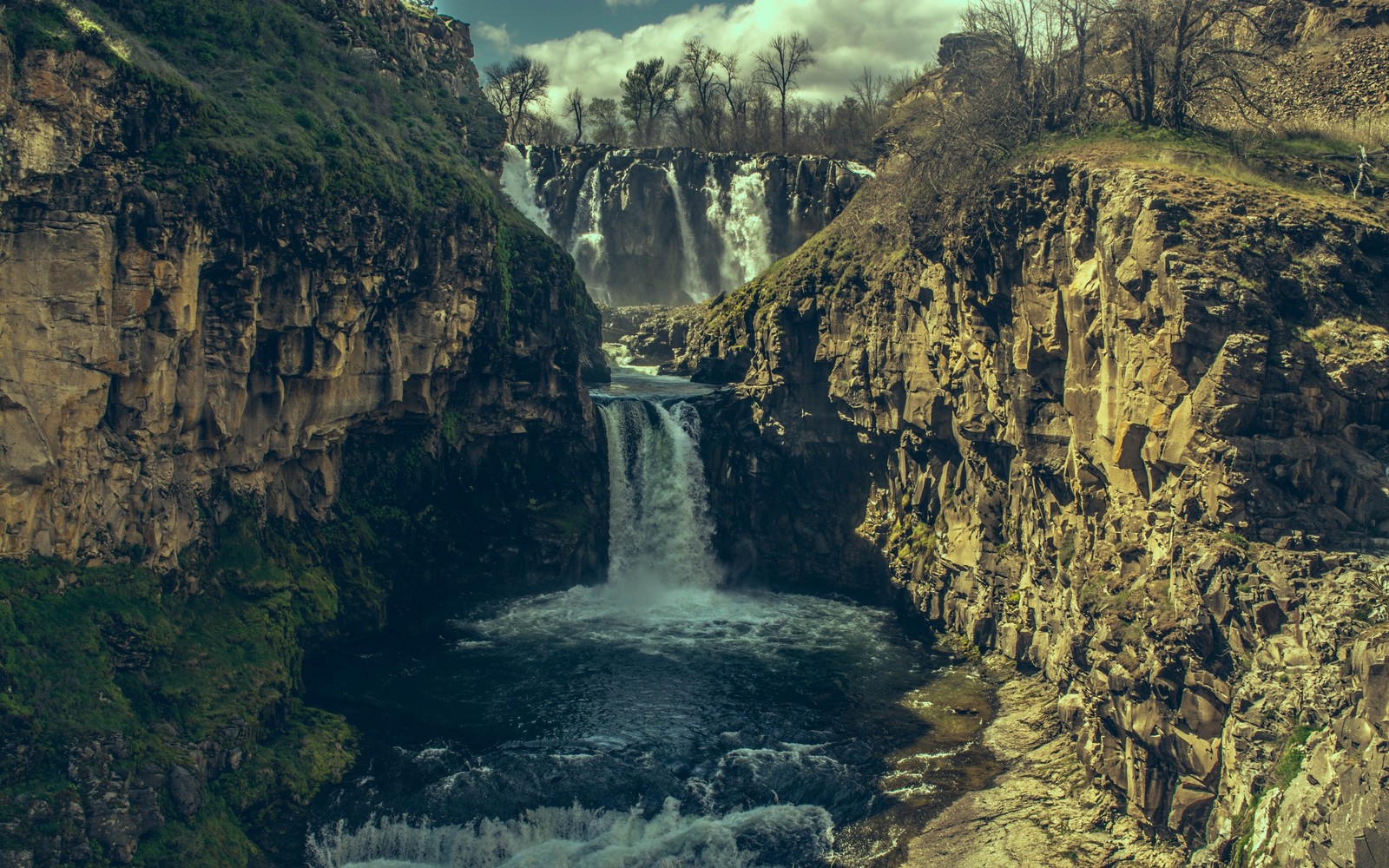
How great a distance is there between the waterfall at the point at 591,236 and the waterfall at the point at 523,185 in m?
2.07

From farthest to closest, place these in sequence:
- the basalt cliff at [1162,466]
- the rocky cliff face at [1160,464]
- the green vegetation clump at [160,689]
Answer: the green vegetation clump at [160,689] < the rocky cliff face at [1160,464] < the basalt cliff at [1162,466]

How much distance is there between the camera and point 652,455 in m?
45.5

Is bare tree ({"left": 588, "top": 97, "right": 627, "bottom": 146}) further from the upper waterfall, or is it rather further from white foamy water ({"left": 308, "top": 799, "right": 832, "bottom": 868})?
white foamy water ({"left": 308, "top": 799, "right": 832, "bottom": 868})

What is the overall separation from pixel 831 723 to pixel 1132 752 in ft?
28.8

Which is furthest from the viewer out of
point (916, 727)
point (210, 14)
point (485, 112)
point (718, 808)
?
point (485, 112)

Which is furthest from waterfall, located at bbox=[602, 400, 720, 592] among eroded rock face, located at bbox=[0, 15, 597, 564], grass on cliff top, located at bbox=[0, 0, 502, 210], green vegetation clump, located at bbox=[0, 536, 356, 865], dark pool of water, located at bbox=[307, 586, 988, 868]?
green vegetation clump, located at bbox=[0, 536, 356, 865]

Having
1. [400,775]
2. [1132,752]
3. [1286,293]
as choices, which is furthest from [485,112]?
[1132,752]

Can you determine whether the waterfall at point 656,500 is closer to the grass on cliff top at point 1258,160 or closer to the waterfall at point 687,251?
the grass on cliff top at point 1258,160

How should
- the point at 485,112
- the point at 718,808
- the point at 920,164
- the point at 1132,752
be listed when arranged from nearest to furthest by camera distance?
1. the point at 1132,752
2. the point at 718,808
3. the point at 920,164
4. the point at 485,112

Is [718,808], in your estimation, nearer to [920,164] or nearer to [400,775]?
[400,775]

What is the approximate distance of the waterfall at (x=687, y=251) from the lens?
70500 millimetres

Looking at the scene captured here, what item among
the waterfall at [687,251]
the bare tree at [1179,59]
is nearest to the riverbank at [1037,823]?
the bare tree at [1179,59]

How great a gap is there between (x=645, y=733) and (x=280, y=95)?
23.4 m

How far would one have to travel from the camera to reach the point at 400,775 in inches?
1085
